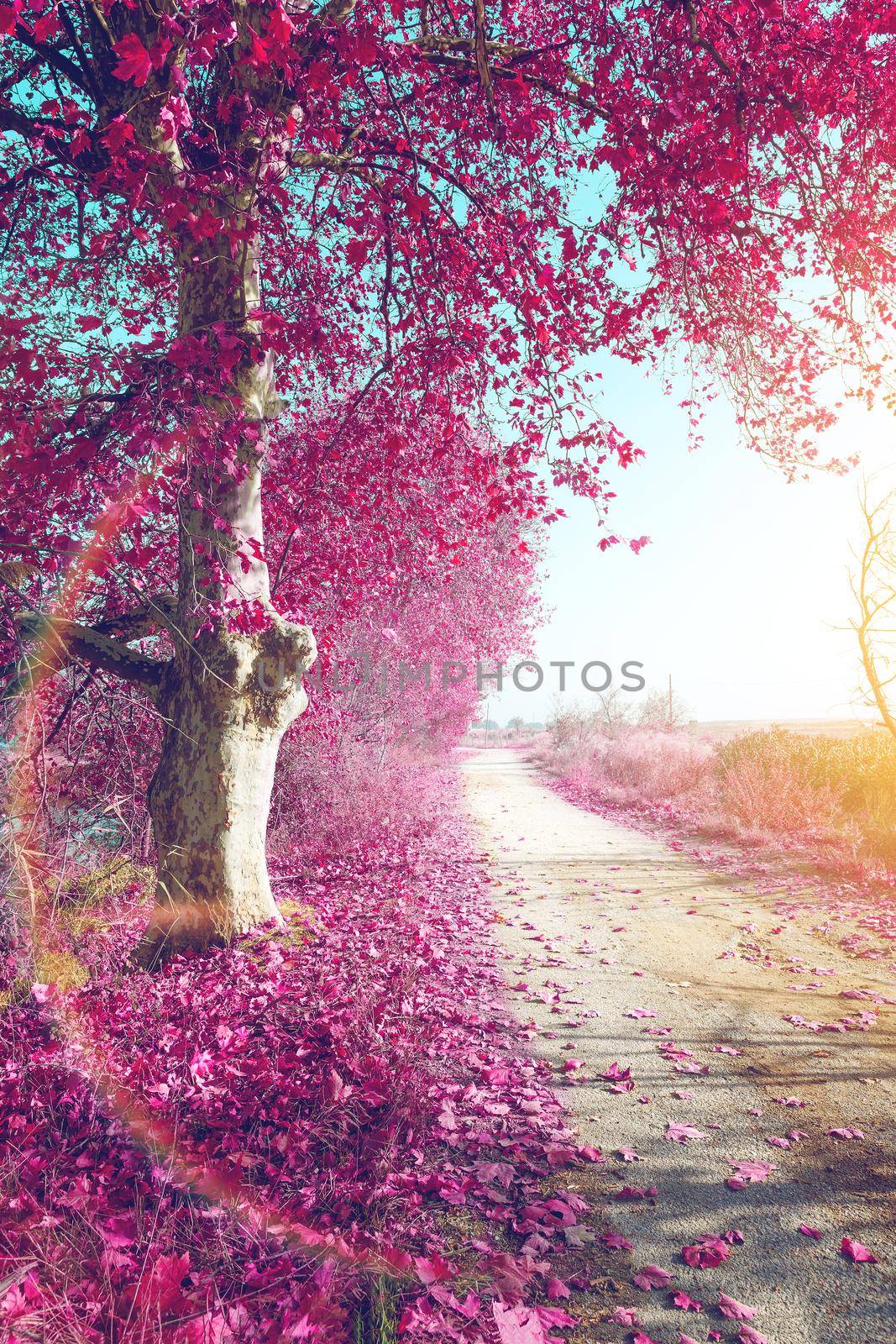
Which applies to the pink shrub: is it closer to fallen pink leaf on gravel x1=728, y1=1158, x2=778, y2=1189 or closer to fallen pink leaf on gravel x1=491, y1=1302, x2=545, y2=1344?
fallen pink leaf on gravel x1=728, y1=1158, x2=778, y2=1189

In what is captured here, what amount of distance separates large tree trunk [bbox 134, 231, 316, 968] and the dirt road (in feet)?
8.86

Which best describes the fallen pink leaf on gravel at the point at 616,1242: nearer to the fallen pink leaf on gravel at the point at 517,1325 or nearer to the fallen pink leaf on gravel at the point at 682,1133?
the fallen pink leaf on gravel at the point at 517,1325

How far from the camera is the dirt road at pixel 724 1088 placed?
267cm

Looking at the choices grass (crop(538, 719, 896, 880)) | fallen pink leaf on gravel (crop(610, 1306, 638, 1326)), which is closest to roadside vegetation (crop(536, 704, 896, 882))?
grass (crop(538, 719, 896, 880))

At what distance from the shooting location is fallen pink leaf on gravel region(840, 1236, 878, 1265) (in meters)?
2.76

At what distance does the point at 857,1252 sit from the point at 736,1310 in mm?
665

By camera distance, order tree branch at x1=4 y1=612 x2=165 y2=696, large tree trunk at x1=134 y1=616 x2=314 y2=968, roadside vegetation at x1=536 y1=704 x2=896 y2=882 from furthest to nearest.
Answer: roadside vegetation at x1=536 y1=704 x2=896 y2=882 < large tree trunk at x1=134 y1=616 x2=314 y2=968 < tree branch at x1=4 y1=612 x2=165 y2=696

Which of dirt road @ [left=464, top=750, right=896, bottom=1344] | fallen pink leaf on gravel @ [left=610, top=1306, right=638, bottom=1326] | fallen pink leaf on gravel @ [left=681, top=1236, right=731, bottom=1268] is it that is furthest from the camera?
fallen pink leaf on gravel @ [left=681, top=1236, right=731, bottom=1268]

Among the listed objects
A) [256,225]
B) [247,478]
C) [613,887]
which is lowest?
[613,887]

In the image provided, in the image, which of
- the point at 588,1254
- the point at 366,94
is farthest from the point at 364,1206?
the point at 366,94

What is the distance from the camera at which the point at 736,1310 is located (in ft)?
8.32

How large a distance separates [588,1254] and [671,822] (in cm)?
1146

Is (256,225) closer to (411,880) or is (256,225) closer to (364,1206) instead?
(364,1206)

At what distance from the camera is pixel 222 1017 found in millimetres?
4414
